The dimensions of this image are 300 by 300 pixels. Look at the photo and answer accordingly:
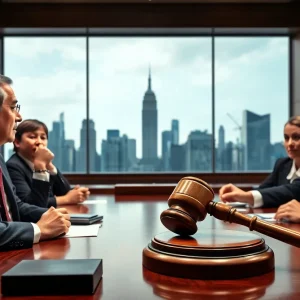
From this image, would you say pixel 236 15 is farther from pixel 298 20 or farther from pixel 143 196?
pixel 143 196

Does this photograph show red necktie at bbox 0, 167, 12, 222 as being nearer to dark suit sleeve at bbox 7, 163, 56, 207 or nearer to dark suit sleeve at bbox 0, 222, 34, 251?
dark suit sleeve at bbox 0, 222, 34, 251

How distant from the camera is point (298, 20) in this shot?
651 centimetres

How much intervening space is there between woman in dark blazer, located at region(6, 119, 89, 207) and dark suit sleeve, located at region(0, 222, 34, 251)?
0.82 m

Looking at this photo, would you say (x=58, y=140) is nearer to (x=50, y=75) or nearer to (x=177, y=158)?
(x=50, y=75)

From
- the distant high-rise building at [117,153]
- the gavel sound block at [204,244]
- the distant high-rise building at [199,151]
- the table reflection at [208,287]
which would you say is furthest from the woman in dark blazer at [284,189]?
the distant high-rise building at [117,153]

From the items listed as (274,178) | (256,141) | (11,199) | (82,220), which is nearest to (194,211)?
(82,220)

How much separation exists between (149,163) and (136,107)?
870mm

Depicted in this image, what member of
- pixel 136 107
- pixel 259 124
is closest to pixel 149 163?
pixel 136 107

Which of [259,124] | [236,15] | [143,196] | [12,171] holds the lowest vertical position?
[143,196]

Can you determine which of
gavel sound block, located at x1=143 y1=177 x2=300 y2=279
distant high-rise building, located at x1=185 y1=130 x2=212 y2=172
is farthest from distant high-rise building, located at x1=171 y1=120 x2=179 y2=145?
gavel sound block, located at x1=143 y1=177 x2=300 y2=279

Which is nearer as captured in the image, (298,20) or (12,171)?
(12,171)

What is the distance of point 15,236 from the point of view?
158 centimetres

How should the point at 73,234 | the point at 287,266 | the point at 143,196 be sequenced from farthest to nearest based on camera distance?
the point at 143,196 → the point at 73,234 → the point at 287,266

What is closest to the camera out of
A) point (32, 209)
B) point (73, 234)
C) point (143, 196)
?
point (73, 234)
